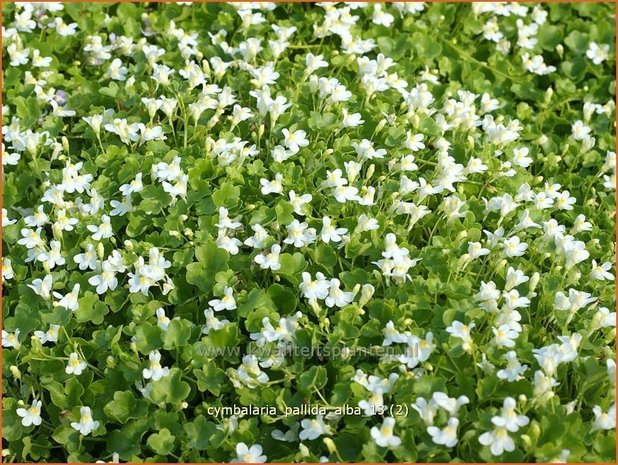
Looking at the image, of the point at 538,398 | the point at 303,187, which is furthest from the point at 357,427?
the point at 303,187

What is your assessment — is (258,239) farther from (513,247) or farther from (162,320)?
(513,247)

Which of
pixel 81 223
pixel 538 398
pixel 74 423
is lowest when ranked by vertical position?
pixel 74 423

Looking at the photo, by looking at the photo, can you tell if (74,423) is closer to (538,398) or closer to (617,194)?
(538,398)

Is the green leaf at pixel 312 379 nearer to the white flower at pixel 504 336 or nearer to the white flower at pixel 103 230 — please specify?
the white flower at pixel 504 336

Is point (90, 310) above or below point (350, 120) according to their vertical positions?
below

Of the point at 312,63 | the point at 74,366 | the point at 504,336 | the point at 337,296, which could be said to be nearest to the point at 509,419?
the point at 504,336

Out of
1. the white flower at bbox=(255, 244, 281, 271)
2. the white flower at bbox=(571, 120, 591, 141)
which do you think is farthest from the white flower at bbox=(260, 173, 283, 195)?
the white flower at bbox=(571, 120, 591, 141)

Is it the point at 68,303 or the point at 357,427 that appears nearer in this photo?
the point at 357,427

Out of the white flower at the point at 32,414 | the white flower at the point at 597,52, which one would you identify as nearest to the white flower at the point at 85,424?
the white flower at the point at 32,414
